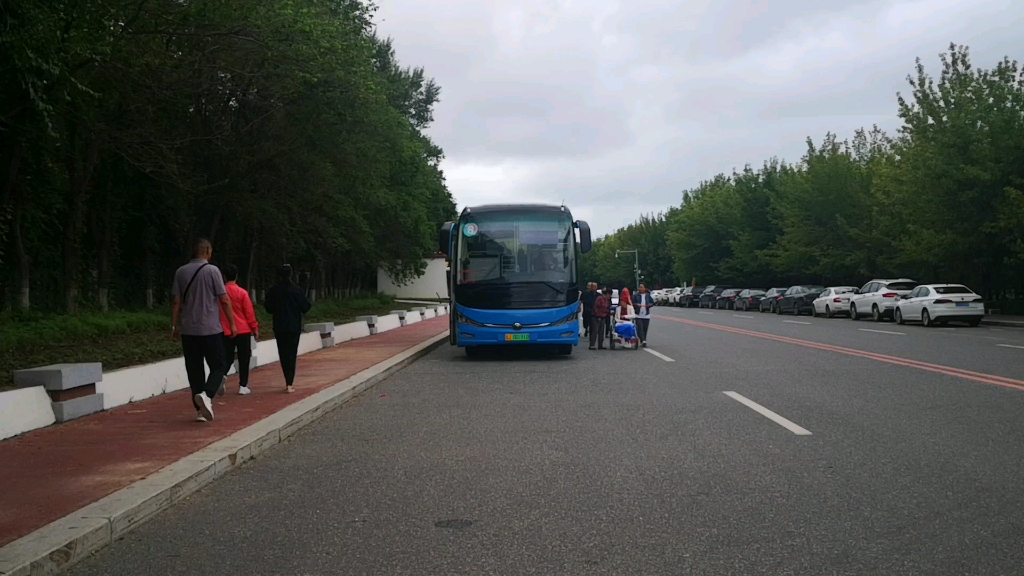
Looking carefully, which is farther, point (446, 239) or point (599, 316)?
point (599, 316)

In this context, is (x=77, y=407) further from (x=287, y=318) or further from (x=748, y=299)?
(x=748, y=299)

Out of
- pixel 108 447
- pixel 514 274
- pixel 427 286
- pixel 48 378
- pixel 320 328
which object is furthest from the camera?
pixel 427 286

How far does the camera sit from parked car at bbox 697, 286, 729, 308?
6339cm

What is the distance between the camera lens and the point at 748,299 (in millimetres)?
54812

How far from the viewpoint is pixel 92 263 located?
3008 cm

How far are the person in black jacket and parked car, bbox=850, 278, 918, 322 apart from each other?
27011mm

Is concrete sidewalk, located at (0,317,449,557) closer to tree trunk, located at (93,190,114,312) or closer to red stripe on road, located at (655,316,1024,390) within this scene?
red stripe on road, located at (655,316,1024,390)

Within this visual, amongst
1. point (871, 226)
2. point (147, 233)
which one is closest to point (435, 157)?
point (871, 226)

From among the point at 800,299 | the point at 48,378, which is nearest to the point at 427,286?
the point at 800,299

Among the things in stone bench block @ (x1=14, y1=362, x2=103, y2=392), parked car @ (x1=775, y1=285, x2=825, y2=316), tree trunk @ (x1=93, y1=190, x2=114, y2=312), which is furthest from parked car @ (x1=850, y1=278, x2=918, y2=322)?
stone bench block @ (x1=14, y1=362, x2=103, y2=392)

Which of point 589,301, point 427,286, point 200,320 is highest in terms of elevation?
point 427,286

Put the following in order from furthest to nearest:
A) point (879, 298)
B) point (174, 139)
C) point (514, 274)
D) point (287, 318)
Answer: point (879, 298) → point (174, 139) → point (514, 274) → point (287, 318)

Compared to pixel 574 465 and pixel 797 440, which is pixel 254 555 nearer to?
pixel 574 465

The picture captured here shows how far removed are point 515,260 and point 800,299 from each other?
30429mm
